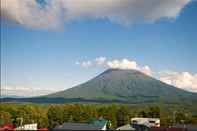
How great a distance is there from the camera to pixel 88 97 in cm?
17538

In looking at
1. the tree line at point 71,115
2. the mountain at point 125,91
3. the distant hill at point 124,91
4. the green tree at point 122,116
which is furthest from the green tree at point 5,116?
the mountain at point 125,91

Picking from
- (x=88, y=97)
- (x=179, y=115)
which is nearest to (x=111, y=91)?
(x=88, y=97)

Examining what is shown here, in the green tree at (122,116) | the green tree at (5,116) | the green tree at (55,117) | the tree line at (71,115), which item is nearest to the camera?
the green tree at (5,116)

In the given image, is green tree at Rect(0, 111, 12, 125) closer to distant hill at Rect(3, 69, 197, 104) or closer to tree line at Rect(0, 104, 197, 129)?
tree line at Rect(0, 104, 197, 129)

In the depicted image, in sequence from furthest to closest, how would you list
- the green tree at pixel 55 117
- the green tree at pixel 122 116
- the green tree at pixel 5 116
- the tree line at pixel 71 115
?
1. the green tree at pixel 122 116
2. the green tree at pixel 55 117
3. the tree line at pixel 71 115
4. the green tree at pixel 5 116

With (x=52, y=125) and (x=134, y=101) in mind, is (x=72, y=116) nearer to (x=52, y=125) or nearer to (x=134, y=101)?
(x=52, y=125)

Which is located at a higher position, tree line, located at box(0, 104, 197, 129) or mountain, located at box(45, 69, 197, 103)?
mountain, located at box(45, 69, 197, 103)

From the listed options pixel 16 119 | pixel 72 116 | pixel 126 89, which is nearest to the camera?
pixel 16 119

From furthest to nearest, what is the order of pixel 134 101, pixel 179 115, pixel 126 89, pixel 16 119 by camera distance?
pixel 126 89
pixel 134 101
pixel 179 115
pixel 16 119

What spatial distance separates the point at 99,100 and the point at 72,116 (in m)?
122

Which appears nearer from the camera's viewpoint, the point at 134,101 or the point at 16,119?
the point at 16,119

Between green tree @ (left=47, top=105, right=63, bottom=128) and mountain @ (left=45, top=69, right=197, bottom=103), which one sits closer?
green tree @ (left=47, top=105, right=63, bottom=128)

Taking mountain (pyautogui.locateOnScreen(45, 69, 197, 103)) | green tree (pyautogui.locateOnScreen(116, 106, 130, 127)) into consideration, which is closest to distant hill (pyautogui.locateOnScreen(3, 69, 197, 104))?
mountain (pyautogui.locateOnScreen(45, 69, 197, 103))

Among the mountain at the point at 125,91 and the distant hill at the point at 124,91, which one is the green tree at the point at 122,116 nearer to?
the mountain at the point at 125,91
